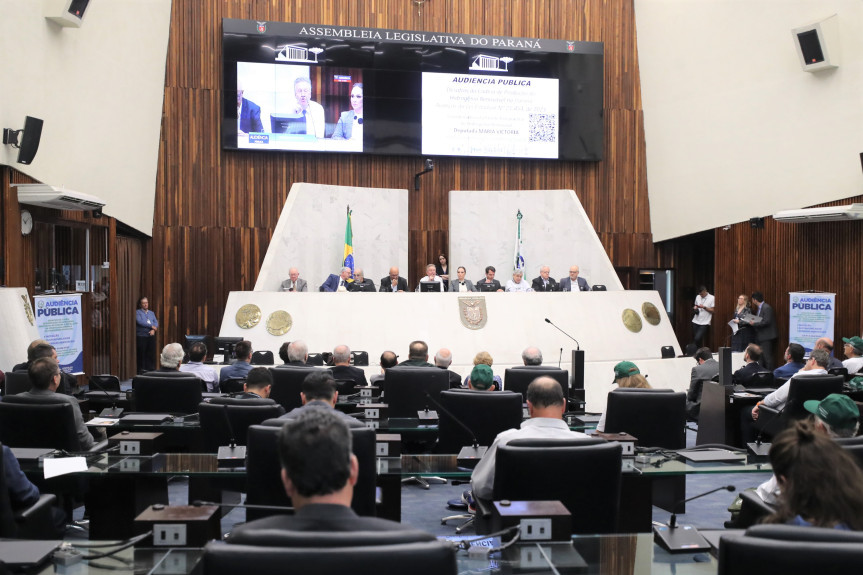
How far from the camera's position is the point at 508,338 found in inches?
467

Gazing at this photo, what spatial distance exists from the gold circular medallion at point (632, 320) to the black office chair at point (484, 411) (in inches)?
306

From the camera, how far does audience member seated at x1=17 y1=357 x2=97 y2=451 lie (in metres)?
4.53

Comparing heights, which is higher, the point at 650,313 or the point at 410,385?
the point at 650,313

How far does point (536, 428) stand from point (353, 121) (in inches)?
476

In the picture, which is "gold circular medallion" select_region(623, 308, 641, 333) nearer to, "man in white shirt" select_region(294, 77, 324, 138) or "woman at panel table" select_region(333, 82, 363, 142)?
"woman at panel table" select_region(333, 82, 363, 142)

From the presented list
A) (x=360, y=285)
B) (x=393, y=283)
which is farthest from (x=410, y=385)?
(x=393, y=283)

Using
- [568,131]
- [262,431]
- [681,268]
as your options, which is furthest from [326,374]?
[681,268]

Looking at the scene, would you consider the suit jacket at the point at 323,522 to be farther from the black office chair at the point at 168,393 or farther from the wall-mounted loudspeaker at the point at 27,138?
the wall-mounted loudspeaker at the point at 27,138

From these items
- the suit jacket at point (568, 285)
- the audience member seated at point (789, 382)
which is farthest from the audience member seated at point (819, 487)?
the suit jacket at point (568, 285)

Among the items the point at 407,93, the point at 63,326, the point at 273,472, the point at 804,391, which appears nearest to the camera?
the point at 273,472

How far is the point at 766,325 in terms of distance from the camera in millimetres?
13367

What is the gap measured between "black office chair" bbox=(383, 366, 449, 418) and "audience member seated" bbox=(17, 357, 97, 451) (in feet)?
7.09

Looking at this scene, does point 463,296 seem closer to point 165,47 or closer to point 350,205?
point 350,205

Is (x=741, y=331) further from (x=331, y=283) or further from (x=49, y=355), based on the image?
(x=49, y=355)
